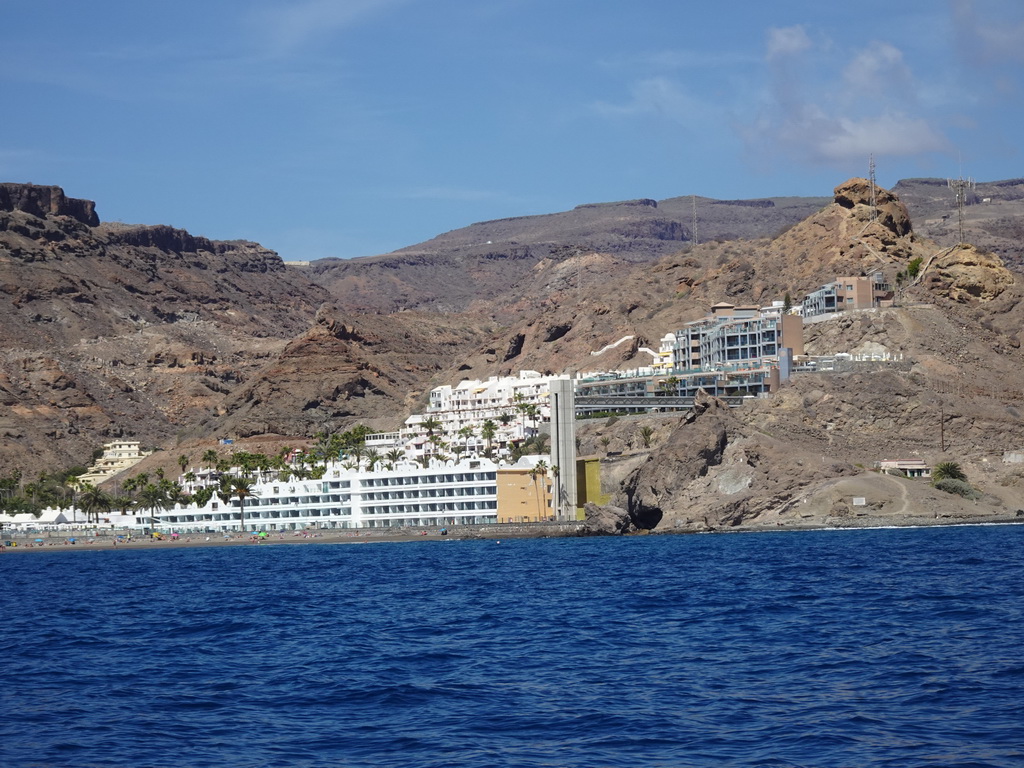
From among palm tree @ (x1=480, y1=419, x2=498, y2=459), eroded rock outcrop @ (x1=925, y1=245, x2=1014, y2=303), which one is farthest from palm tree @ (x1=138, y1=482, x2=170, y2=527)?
eroded rock outcrop @ (x1=925, y1=245, x2=1014, y2=303)

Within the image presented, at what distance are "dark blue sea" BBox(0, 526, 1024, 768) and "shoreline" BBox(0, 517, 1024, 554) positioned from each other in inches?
2085

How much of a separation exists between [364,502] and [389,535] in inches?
486

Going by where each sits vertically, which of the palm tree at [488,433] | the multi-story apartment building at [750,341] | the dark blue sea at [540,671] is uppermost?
the multi-story apartment building at [750,341]

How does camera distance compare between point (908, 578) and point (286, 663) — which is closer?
point (286, 663)

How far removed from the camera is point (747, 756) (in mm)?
30531

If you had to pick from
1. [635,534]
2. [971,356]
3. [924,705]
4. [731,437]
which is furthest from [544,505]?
[924,705]

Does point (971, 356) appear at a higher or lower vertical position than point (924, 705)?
higher

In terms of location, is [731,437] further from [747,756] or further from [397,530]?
[747,756]

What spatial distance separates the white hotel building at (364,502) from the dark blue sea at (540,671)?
72.6 metres

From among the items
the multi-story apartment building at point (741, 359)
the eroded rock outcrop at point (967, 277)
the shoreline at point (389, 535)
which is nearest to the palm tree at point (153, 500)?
the shoreline at point (389, 535)

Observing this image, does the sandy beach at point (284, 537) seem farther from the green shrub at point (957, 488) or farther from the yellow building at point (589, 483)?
the green shrub at point (957, 488)

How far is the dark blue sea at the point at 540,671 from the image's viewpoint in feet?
106

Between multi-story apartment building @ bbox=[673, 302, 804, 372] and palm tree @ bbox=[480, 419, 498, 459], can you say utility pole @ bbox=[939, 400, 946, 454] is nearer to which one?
multi-story apartment building @ bbox=[673, 302, 804, 372]

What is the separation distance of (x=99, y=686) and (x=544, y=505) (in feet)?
367
